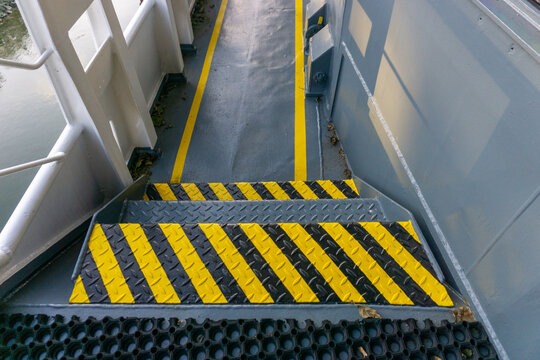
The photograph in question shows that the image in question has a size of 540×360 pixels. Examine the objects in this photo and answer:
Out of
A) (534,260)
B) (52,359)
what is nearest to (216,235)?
(52,359)

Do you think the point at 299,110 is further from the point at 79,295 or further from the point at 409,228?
the point at 79,295

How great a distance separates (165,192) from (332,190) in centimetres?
239

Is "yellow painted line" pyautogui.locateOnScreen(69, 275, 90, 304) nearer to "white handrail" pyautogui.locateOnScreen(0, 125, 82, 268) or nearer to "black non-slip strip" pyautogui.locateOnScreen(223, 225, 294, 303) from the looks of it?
"white handrail" pyautogui.locateOnScreen(0, 125, 82, 268)

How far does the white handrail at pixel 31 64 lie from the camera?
2.51 m

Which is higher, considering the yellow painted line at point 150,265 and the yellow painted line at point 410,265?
the yellow painted line at point 150,265

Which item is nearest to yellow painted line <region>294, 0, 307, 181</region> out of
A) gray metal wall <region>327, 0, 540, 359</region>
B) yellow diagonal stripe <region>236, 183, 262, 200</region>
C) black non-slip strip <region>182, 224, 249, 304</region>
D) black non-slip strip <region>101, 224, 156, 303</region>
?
yellow diagonal stripe <region>236, 183, 262, 200</region>

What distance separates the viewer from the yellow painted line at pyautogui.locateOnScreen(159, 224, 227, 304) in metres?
2.74

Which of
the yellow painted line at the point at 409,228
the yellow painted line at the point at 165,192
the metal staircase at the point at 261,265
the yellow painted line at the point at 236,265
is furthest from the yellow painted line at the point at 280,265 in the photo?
the yellow painted line at the point at 165,192

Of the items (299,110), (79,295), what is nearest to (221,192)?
(79,295)

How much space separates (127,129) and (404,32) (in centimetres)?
412

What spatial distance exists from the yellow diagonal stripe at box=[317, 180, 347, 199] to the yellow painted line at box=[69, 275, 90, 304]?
10.5 feet

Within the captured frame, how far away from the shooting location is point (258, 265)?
2.93 metres

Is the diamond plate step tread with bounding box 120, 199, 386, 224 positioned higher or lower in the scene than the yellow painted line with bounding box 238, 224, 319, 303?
lower

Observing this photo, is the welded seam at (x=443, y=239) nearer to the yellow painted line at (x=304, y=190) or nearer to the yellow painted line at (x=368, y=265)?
the yellow painted line at (x=368, y=265)
